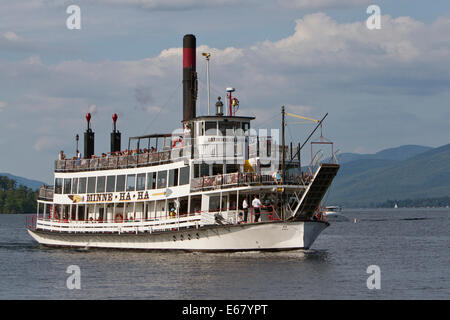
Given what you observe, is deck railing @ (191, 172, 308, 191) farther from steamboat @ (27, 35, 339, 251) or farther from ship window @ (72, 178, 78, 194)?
ship window @ (72, 178, 78, 194)

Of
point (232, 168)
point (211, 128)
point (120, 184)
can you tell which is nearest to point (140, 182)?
point (120, 184)

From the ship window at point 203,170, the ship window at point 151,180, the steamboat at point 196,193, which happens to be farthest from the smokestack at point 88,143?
the ship window at point 203,170

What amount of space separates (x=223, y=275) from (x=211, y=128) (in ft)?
44.6

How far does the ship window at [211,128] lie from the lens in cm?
4856

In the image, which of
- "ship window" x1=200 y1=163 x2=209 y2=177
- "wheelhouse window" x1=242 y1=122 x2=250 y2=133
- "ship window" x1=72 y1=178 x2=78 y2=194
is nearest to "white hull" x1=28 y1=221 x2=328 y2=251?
"ship window" x1=200 y1=163 x2=209 y2=177

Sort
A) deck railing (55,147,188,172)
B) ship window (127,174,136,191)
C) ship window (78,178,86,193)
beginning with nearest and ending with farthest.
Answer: deck railing (55,147,188,172), ship window (127,174,136,191), ship window (78,178,86,193)

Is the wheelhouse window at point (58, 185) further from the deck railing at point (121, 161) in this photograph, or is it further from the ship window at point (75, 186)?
the ship window at point (75, 186)

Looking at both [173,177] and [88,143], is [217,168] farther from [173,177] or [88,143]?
[88,143]

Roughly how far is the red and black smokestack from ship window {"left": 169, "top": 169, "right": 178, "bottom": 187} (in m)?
9.45

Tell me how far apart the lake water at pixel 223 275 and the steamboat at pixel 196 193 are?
132 centimetres

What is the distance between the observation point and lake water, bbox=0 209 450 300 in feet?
110

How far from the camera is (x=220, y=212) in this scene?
45.2 m
